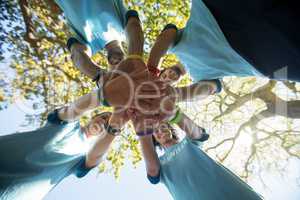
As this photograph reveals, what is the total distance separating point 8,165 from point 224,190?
1.20 meters

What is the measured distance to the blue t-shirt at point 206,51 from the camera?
143 cm

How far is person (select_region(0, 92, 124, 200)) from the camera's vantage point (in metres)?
1.31

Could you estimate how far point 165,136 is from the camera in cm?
217

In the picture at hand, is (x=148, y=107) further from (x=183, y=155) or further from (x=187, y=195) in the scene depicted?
(x=187, y=195)

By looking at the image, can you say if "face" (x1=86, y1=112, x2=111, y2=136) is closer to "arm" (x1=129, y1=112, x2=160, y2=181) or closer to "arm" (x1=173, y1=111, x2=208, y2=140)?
"arm" (x1=129, y1=112, x2=160, y2=181)

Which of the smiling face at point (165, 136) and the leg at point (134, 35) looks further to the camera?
the smiling face at point (165, 136)

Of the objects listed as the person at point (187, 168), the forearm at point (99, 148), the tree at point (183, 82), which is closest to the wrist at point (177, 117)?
the person at point (187, 168)

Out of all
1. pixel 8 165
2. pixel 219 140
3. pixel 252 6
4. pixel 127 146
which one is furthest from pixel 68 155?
pixel 219 140

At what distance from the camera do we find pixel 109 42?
2.06 metres

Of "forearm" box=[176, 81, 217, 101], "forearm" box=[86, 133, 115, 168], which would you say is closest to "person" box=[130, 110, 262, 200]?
"forearm" box=[176, 81, 217, 101]

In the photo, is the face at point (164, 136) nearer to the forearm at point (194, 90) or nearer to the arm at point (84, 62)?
the forearm at point (194, 90)

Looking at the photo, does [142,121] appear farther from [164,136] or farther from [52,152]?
[52,152]

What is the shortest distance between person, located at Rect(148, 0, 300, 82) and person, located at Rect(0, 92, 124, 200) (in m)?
0.84

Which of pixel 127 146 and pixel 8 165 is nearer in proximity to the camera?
pixel 8 165
